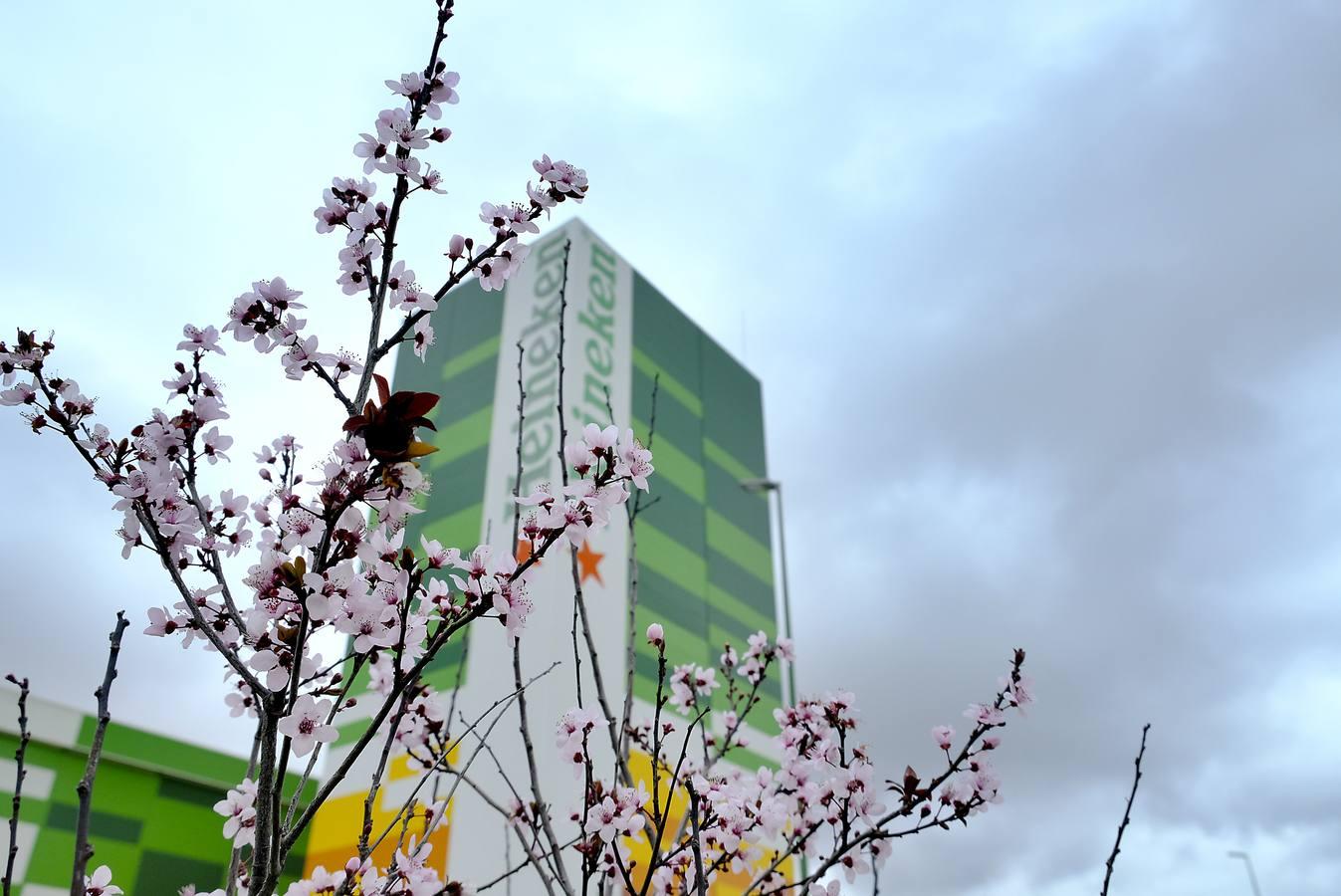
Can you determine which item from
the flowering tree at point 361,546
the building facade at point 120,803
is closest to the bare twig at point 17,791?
the flowering tree at point 361,546

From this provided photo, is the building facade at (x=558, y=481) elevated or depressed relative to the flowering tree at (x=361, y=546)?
elevated

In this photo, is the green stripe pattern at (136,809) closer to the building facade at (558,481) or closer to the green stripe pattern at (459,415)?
the building facade at (558,481)

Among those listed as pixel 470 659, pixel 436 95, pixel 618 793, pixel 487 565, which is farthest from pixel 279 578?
pixel 470 659

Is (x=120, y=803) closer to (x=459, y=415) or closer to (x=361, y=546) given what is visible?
(x=459, y=415)

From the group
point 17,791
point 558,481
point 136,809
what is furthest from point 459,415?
point 17,791

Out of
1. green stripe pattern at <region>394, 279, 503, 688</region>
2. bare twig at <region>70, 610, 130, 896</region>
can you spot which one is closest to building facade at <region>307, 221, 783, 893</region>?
green stripe pattern at <region>394, 279, 503, 688</region>

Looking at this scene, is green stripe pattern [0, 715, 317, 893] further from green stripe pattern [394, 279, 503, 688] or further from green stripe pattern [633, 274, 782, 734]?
green stripe pattern [633, 274, 782, 734]

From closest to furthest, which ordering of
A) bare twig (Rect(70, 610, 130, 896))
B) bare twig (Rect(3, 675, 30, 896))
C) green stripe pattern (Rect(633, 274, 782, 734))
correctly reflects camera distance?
bare twig (Rect(70, 610, 130, 896))
bare twig (Rect(3, 675, 30, 896))
green stripe pattern (Rect(633, 274, 782, 734))

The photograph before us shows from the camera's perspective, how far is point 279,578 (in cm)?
167

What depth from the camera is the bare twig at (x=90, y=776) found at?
1312mm

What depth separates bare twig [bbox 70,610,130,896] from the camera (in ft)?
4.30

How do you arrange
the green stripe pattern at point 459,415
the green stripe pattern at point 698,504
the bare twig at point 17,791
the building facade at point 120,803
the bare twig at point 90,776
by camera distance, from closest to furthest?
the bare twig at point 90,776
the bare twig at point 17,791
the building facade at point 120,803
the green stripe pattern at point 459,415
the green stripe pattern at point 698,504

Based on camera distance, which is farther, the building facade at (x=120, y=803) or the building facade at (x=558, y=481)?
the building facade at (x=558, y=481)

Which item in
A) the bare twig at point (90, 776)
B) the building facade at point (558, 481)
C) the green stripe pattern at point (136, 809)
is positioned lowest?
the bare twig at point (90, 776)
